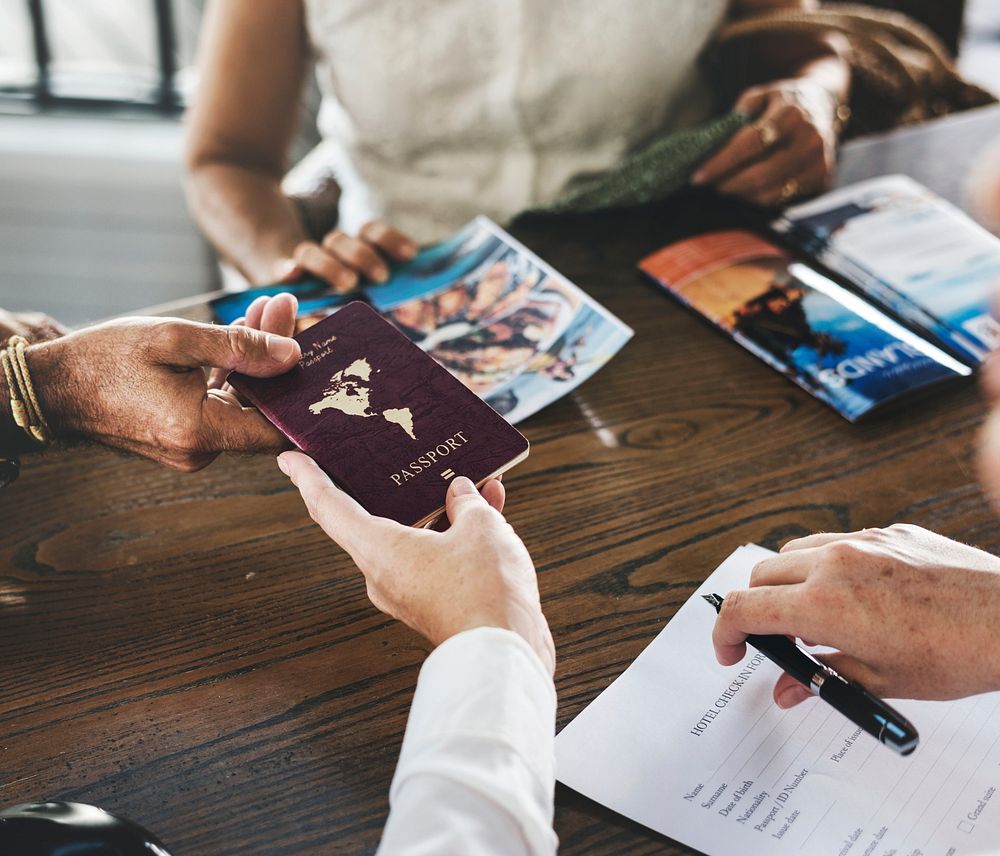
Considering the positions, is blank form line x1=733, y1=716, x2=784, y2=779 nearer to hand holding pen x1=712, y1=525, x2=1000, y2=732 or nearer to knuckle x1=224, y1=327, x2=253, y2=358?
hand holding pen x1=712, y1=525, x2=1000, y2=732

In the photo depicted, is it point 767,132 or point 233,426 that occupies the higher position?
point 767,132

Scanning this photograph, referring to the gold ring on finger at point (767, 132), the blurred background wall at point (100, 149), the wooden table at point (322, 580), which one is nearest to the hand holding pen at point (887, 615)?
the wooden table at point (322, 580)

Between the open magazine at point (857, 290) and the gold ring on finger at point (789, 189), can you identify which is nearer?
the open magazine at point (857, 290)

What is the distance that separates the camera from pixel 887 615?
60 centimetres

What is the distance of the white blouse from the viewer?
4.25 ft

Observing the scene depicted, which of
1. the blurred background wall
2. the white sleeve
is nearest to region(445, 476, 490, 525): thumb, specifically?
the white sleeve

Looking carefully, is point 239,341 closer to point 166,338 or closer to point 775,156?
point 166,338

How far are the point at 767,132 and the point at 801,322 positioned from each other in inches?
13.1

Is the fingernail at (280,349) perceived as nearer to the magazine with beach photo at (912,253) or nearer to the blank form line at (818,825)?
the blank form line at (818,825)

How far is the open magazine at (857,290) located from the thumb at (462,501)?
0.42m

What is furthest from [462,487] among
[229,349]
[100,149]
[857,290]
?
[100,149]

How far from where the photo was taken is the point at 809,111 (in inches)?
48.3

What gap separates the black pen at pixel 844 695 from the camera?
22.6 inches

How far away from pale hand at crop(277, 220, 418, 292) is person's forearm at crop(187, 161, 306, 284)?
20 cm
